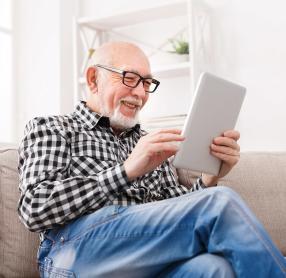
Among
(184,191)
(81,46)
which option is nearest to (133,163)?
(184,191)

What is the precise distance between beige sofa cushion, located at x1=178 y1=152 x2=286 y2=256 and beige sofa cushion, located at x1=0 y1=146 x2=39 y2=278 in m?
0.60

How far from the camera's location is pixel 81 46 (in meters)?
3.05

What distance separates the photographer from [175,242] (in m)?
1.03

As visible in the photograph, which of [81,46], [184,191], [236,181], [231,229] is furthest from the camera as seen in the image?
[81,46]

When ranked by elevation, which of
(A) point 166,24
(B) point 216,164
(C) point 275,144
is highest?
(A) point 166,24

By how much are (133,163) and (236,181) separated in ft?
2.17

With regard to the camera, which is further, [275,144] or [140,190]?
[275,144]

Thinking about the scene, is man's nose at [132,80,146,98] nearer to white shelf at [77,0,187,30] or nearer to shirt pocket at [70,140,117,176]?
shirt pocket at [70,140,117,176]

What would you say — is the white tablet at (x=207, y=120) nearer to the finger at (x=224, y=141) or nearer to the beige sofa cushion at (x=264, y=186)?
the finger at (x=224, y=141)

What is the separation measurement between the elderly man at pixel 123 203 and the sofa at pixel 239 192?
0.40 feet

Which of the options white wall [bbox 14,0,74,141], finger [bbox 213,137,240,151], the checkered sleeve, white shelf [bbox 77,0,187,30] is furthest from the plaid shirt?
white wall [bbox 14,0,74,141]

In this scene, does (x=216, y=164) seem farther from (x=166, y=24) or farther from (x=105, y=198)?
(x=166, y=24)

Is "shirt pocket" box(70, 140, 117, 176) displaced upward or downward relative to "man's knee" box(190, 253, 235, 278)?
upward

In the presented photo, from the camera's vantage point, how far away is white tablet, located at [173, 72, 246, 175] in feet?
4.11
